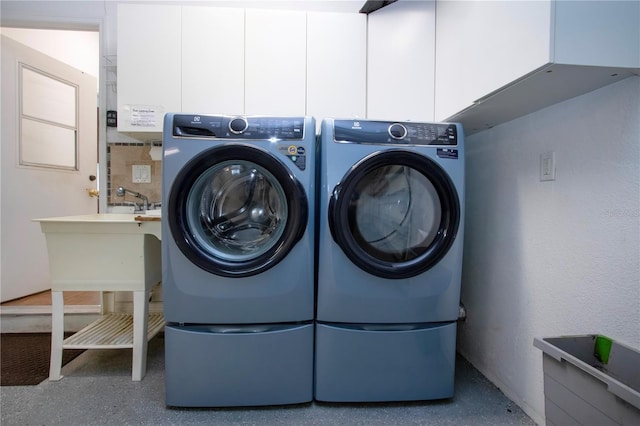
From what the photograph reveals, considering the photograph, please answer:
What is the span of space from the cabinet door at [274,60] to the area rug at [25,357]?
170 centimetres

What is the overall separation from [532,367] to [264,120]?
145 cm

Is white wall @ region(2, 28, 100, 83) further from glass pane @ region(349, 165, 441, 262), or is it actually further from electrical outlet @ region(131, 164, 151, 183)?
glass pane @ region(349, 165, 441, 262)

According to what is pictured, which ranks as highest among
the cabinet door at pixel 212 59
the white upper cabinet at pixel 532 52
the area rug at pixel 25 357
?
the cabinet door at pixel 212 59

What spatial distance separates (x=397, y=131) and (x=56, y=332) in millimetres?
1803

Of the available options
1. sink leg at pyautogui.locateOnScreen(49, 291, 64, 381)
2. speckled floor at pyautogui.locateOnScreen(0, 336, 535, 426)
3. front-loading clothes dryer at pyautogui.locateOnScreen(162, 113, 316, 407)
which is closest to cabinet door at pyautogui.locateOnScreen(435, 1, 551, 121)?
front-loading clothes dryer at pyautogui.locateOnScreen(162, 113, 316, 407)

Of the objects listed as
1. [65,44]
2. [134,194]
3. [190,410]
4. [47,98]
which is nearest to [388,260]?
[190,410]

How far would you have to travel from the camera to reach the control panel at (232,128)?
1146 mm

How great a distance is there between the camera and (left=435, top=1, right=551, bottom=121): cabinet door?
0.87 m

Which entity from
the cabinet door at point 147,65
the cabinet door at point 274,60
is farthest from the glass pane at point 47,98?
the cabinet door at point 274,60

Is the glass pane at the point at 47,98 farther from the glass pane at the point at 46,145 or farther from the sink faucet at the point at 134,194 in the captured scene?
the sink faucet at the point at 134,194

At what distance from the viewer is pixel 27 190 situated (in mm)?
2316

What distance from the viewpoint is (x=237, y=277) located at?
1.14 metres

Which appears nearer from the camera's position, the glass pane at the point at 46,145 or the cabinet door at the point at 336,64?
the cabinet door at the point at 336,64

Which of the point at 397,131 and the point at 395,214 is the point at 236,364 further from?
the point at 397,131
